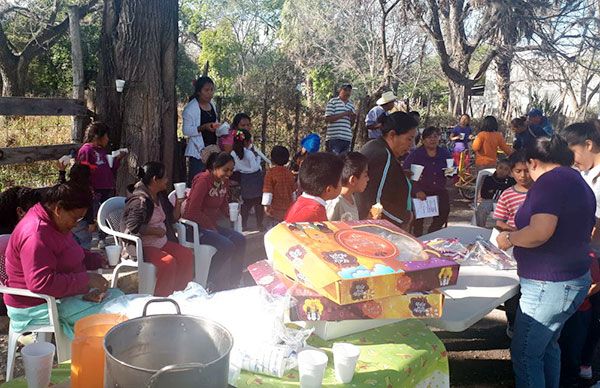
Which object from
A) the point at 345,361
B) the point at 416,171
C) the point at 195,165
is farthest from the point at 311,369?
the point at 195,165

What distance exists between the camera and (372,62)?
24.3 m

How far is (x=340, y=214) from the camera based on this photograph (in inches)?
136

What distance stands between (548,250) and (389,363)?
1.20 metres

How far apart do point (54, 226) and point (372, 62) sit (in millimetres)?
22974

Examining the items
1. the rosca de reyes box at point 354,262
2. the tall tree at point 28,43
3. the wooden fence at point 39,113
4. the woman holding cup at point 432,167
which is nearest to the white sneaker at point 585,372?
the rosca de reyes box at point 354,262

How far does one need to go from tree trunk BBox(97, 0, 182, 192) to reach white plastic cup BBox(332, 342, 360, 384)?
14.1 feet

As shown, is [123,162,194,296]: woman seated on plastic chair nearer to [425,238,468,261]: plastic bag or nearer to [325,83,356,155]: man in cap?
[425,238,468,261]: plastic bag

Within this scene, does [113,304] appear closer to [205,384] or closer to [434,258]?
[205,384]

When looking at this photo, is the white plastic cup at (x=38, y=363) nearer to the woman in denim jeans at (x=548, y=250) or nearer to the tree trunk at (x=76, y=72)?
the woman in denim jeans at (x=548, y=250)

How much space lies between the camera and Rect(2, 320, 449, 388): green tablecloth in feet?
5.28

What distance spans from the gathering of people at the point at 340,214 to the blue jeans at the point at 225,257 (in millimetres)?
11

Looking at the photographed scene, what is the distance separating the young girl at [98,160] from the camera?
508cm

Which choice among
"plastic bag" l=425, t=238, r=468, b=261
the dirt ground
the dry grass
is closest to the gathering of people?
the dirt ground

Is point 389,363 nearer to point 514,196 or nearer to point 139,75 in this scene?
point 514,196
